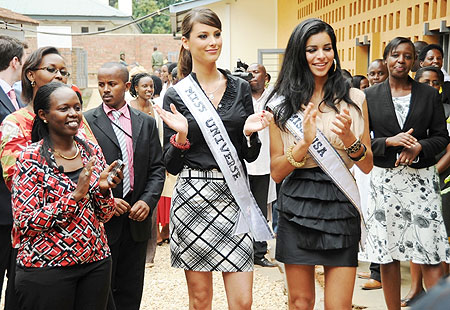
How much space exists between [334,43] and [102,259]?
1.70m

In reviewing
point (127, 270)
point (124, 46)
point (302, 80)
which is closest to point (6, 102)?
point (127, 270)

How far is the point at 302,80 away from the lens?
3982mm

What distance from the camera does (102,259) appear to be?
369cm

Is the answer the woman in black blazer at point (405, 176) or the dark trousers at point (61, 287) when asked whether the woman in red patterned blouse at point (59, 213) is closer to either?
the dark trousers at point (61, 287)

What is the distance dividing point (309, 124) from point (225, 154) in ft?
1.99

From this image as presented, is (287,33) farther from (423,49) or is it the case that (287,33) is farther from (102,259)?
(102,259)

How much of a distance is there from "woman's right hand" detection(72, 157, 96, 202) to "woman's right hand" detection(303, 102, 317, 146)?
1093 millimetres

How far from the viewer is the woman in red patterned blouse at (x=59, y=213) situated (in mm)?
3439

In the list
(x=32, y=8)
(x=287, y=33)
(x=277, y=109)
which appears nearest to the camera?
(x=277, y=109)

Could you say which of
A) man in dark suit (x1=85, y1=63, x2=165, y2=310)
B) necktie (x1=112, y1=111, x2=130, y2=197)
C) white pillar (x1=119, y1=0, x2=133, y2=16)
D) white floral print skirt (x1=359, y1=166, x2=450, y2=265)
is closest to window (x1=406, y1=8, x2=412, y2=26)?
white floral print skirt (x1=359, y1=166, x2=450, y2=265)

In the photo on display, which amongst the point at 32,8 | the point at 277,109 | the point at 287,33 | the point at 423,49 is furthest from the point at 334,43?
the point at 32,8

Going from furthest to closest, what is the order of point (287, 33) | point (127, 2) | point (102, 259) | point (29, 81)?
point (127, 2)
point (287, 33)
point (29, 81)
point (102, 259)

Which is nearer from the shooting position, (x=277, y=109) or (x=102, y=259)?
(x=102, y=259)

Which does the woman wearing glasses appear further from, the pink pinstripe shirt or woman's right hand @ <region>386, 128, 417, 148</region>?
woman's right hand @ <region>386, 128, 417, 148</region>
